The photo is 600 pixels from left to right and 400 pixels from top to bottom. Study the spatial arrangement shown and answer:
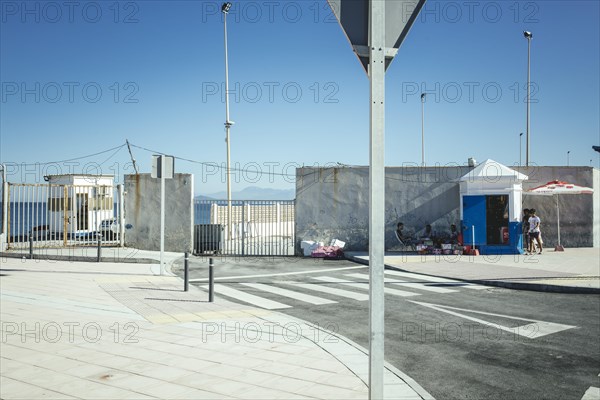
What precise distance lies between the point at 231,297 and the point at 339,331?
12.0ft

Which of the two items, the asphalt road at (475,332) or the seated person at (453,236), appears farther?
the seated person at (453,236)

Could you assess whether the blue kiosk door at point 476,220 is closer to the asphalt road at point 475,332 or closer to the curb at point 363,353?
the asphalt road at point 475,332

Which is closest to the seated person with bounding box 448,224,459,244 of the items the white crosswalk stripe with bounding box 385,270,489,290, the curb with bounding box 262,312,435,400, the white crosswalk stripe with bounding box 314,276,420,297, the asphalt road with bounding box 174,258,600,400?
the white crosswalk stripe with bounding box 385,270,489,290

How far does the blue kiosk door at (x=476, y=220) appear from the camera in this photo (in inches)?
768

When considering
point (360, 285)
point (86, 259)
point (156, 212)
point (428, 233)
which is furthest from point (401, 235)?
point (86, 259)

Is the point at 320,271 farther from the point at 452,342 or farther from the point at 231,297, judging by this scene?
the point at 452,342

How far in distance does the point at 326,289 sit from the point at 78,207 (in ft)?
43.5

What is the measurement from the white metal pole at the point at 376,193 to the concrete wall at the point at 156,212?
18.3m

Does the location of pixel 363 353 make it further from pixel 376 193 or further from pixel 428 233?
pixel 428 233

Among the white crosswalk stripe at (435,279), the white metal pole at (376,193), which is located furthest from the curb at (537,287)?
the white metal pole at (376,193)

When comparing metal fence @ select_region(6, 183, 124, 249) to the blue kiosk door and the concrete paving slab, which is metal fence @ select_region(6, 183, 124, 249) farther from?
the blue kiosk door

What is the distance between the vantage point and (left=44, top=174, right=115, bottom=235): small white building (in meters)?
20.3

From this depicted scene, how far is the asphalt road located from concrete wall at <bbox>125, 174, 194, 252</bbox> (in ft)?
23.4

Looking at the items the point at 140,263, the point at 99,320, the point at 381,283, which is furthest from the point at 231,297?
the point at 381,283
